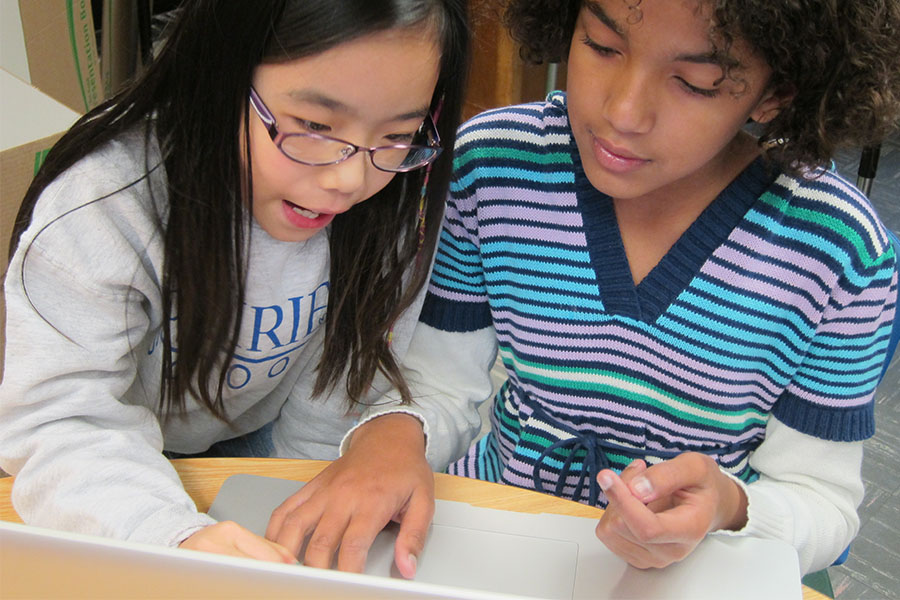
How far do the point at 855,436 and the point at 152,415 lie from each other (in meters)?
0.68

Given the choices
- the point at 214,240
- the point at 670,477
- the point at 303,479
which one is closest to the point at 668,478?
the point at 670,477

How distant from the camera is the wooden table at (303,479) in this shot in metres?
0.84

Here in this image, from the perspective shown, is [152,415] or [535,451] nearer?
[152,415]

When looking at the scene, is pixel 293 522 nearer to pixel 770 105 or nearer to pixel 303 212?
pixel 303 212

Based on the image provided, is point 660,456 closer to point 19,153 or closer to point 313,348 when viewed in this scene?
point 313,348

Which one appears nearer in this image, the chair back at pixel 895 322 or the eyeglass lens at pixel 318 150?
the eyeglass lens at pixel 318 150

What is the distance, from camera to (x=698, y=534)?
754mm

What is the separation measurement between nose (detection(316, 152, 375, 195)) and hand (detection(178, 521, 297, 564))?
0.94 feet

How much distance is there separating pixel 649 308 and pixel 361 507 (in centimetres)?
36

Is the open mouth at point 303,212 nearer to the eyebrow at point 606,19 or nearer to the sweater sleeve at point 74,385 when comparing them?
the sweater sleeve at point 74,385

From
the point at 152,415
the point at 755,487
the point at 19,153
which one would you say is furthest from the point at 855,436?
the point at 19,153

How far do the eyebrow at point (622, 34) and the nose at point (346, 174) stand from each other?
0.23 m

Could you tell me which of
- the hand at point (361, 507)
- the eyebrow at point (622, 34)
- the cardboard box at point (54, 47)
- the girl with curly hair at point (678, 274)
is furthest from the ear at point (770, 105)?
the cardboard box at point (54, 47)

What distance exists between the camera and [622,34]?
2.56 feet
